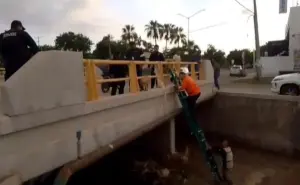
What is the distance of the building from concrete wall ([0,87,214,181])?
74.3ft

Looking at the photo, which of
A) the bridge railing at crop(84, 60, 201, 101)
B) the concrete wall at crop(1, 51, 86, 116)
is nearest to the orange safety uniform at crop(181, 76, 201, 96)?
the bridge railing at crop(84, 60, 201, 101)

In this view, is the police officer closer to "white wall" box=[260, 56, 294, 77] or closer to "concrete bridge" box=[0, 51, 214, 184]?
"concrete bridge" box=[0, 51, 214, 184]

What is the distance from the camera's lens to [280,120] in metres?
13.3

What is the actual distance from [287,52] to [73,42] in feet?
149

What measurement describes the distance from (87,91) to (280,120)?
9227 millimetres

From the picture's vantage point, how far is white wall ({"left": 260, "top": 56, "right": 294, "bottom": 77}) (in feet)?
108

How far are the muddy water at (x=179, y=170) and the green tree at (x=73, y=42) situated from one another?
59.1 metres

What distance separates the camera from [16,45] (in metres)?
5.42

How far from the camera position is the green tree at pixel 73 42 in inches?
2744

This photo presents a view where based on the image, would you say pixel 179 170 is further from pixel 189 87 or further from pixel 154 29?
pixel 154 29

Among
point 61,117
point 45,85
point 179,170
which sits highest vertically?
point 45,85

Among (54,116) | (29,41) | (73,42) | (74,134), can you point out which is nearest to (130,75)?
(74,134)

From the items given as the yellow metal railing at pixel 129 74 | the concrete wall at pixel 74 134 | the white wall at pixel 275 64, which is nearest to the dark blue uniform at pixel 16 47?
the yellow metal railing at pixel 129 74

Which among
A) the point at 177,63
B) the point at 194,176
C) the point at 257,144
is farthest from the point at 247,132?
the point at 177,63
